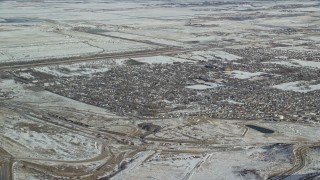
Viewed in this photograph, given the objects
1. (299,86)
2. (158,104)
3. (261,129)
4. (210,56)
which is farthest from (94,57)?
(261,129)

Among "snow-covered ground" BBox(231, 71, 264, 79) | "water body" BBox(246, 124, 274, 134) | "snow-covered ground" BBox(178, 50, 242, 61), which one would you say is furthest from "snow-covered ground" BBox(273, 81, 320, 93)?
"snow-covered ground" BBox(178, 50, 242, 61)

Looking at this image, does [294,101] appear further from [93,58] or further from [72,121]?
Answer: [93,58]

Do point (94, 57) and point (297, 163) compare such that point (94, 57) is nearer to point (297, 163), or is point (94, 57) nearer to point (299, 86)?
point (299, 86)

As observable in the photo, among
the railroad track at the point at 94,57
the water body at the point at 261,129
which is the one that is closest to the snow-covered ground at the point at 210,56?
the railroad track at the point at 94,57

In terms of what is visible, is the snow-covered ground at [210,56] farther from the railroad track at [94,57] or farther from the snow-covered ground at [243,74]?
the snow-covered ground at [243,74]

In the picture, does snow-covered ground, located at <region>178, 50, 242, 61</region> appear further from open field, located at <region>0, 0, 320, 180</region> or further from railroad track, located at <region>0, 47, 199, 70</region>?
railroad track, located at <region>0, 47, 199, 70</region>

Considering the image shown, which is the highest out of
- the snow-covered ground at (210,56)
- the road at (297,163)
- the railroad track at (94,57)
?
the road at (297,163)

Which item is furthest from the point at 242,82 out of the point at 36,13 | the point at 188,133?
the point at 36,13

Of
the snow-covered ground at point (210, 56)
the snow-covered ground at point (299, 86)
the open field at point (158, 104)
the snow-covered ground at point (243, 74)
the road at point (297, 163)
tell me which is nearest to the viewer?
the road at point (297, 163)
